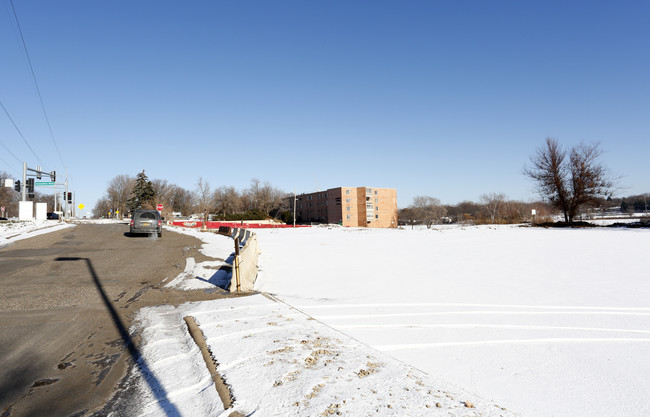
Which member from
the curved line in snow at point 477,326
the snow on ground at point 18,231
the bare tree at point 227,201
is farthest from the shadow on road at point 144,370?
the bare tree at point 227,201

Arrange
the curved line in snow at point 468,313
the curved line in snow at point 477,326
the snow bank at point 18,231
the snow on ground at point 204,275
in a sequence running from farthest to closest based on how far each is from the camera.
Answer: the snow bank at point 18,231
the snow on ground at point 204,275
the curved line in snow at point 468,313
the curved line in snow at point 477,326

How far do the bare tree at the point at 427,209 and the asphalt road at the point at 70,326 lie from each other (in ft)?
330

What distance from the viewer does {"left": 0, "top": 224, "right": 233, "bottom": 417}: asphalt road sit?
326 centimetres

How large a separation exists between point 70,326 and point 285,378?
408 centimetres

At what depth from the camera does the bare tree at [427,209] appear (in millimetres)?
108156

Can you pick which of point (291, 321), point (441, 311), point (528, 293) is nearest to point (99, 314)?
point (291, 321)

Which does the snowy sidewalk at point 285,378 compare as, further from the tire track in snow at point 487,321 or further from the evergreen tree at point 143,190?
the evergreen tree at point 143,190

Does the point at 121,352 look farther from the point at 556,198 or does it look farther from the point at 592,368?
the point at 556,198

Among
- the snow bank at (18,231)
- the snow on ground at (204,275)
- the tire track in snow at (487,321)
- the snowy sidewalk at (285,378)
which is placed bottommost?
the tire track in snow at (487,321)

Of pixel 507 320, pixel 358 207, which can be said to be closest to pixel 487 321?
pixel 507 320

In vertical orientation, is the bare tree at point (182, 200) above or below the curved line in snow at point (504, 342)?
above

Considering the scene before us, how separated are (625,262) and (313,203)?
8817cm

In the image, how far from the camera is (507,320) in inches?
233

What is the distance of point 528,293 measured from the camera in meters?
8.14
